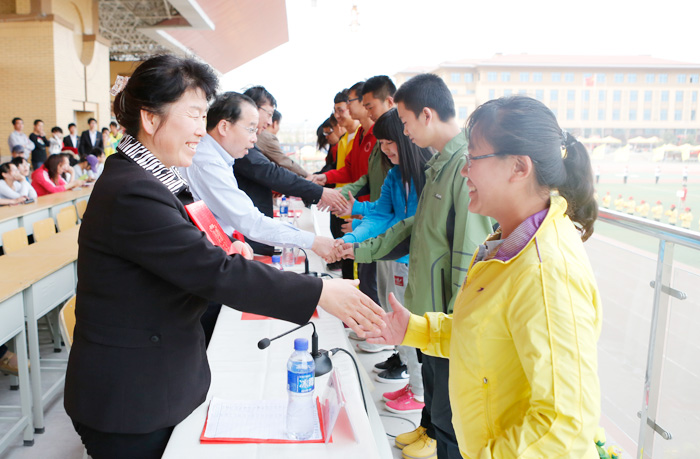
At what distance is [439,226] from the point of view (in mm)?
1822

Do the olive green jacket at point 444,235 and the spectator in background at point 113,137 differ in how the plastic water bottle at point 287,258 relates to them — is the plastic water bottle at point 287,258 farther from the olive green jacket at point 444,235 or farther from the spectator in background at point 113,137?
the spectator in background at point 113,137

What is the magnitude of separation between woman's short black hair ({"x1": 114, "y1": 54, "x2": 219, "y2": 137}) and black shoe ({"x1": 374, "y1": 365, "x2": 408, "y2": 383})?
249 centimetres

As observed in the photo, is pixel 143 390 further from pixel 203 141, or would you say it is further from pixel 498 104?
pixel 203 141

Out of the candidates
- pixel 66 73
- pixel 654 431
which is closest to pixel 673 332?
pixel 654 431

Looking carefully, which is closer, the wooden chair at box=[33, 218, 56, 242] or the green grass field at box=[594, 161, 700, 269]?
the green grass field at box=[594, 161, 700, 269]

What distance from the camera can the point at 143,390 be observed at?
3.80 feet

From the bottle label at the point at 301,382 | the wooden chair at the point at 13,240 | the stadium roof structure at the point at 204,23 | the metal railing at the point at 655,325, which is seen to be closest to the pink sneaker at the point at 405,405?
the metal railing at the point at 655,325

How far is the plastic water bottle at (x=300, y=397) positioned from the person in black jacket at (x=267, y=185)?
185cm

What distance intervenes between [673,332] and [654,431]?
17.1 inches

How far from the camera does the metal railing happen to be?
200cm

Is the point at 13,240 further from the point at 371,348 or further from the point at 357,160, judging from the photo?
the point at 371,348

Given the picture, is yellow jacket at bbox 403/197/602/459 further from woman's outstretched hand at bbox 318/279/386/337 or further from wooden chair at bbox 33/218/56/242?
wooden chair at bbox 33/218/56/242

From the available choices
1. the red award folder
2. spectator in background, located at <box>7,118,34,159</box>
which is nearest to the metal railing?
the red award folder

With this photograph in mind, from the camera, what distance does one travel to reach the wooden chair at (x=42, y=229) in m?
4.37
